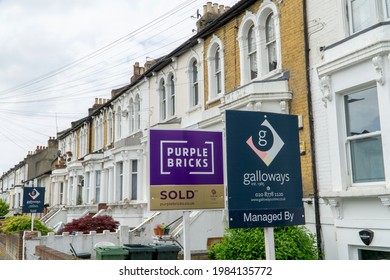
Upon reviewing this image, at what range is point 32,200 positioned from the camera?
1208 centimetres

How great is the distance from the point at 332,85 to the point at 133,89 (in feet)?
37.9

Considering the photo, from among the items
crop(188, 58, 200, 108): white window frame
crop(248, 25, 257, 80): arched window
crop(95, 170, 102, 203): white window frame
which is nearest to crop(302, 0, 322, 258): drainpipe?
crop(248, 25, 257, 80): arched window

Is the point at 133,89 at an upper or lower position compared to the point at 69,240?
upper

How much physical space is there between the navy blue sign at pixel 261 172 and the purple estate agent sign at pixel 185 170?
0.74 meters

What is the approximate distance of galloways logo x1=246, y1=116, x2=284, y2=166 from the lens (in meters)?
4.12

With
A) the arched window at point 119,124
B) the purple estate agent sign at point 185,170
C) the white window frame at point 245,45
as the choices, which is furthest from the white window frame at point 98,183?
the purple estate agent sign at point 185,170

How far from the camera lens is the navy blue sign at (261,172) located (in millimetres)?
3977

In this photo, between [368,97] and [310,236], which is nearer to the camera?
[368,97]

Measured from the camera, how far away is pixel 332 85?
7098 millimetres

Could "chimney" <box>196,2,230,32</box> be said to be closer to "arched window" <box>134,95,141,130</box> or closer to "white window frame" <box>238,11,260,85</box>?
"white window frame" <box>238,11,260,85</box>

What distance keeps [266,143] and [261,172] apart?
11.6 inches

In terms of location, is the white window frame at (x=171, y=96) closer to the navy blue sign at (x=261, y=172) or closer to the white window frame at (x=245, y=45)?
the white window frame at (x=245, y=45)
